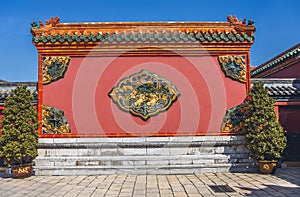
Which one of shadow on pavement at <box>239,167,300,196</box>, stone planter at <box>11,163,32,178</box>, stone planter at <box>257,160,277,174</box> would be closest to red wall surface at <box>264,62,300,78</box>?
stone planter at <box>257,160,277,174</box>

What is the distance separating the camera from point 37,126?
22.8ft

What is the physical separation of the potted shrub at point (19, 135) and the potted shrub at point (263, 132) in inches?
210

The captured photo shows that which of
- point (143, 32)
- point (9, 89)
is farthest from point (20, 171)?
point (143, 32)

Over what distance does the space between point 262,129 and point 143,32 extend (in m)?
4.09

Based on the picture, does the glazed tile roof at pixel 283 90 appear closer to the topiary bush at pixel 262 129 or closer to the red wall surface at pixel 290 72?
the topiary bush at pixel 262 129

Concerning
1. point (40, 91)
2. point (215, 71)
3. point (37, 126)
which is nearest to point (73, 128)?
point (37, 126)

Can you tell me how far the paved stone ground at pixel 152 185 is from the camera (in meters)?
5.11

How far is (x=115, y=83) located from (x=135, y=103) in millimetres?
755

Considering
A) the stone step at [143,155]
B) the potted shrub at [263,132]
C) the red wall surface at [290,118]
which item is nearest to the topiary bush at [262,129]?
the potted shrub at [263,132]

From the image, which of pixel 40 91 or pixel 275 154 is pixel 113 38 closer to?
pixel 40 91

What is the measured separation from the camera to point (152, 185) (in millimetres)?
5715

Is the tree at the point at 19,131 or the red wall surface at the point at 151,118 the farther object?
the red wall surface at the point at 151,118

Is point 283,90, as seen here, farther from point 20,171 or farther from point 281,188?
point 20,171

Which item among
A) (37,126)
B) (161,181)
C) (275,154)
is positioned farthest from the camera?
(37,126)
